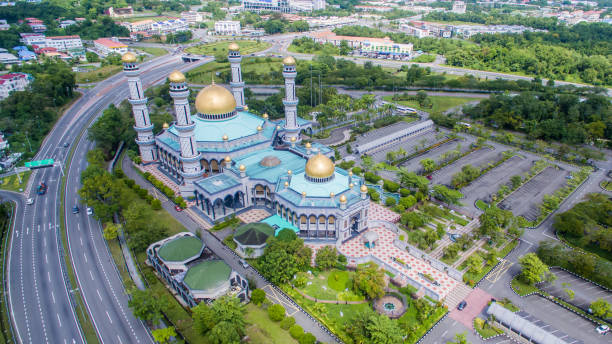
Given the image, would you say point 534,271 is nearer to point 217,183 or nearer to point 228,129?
point 217,183

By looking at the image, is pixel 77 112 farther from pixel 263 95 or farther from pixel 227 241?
pixel 227 241

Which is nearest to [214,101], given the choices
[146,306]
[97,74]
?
[146,306]

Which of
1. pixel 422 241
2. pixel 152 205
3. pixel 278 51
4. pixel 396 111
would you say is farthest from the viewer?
pixel 278 51

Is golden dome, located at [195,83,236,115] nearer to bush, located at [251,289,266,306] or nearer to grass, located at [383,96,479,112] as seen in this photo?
bush, located at [251,289,266,306]

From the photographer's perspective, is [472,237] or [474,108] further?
[474,108]

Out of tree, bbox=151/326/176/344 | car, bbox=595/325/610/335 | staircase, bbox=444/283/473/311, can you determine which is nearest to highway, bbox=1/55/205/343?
tree, bbox=151/326/176/344

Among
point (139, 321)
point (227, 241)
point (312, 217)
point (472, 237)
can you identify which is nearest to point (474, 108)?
A: point (472, 237)
